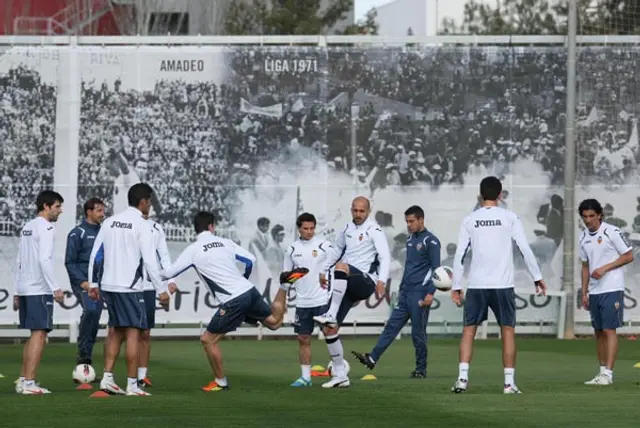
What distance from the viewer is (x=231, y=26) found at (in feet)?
165

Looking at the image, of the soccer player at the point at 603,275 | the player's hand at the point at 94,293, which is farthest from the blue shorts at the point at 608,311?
the player's hand at the point at 94,293

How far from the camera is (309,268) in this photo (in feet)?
53.9

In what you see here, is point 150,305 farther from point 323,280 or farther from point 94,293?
point 323,280

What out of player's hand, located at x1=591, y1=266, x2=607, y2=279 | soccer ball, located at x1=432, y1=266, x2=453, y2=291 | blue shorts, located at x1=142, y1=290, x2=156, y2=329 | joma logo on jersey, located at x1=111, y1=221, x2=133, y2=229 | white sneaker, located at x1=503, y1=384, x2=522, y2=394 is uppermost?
joma logo on jersey, located at x1=111, y1=221, x2=133, y2=229

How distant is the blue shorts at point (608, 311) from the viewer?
1691cm

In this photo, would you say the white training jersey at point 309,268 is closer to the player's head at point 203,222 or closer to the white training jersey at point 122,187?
the player's head at point 203,222

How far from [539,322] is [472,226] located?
40.7 ft

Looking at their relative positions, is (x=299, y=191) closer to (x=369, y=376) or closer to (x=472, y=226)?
(x=369, y=376)

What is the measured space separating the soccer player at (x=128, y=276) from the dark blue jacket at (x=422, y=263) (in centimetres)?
417

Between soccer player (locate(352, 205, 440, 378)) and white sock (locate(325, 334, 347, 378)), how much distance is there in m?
1.83

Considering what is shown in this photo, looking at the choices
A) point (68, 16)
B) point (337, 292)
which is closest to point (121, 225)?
point (337, 292)

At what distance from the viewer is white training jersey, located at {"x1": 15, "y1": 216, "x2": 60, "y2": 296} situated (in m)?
16.0

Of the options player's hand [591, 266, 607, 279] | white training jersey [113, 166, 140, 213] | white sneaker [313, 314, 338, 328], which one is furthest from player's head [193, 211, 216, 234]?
white training jersey [113, 166, 140, 213]

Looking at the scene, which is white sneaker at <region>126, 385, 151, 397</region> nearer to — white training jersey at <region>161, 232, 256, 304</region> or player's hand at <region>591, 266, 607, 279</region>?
white training jersey at <region>161, 232, 256, 304</region>
